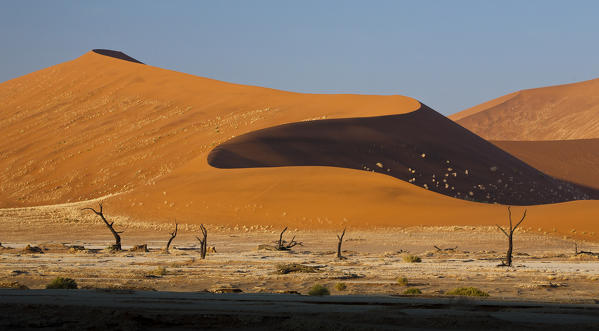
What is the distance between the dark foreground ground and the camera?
10125mm

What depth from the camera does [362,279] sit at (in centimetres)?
2217

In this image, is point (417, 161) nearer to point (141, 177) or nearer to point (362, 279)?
point (141, 177)

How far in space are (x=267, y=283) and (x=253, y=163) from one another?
38181mm

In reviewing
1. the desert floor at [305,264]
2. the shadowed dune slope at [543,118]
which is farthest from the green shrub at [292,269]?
the shadowed dune slope at [543,118]

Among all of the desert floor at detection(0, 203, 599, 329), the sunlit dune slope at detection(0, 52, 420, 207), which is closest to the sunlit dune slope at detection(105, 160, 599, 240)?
the desert floor at detection(0, 203, 599, 329)

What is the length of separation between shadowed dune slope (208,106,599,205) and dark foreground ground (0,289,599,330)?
44799 mm

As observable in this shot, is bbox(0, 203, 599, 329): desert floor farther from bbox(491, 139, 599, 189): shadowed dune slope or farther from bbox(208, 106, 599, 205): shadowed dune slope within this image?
bbox(491, 139, 599, 189): shadowed dune slope

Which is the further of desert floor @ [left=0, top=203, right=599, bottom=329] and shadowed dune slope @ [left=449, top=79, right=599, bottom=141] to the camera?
shadowed dune slope @ [left=449, top=79, right=599, bottom=141]

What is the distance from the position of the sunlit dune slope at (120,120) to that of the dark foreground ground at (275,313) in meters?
47.9

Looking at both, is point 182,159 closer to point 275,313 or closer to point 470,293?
point 470,293

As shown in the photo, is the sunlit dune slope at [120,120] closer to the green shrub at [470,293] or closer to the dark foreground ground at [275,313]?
the green shrub at [470,293]

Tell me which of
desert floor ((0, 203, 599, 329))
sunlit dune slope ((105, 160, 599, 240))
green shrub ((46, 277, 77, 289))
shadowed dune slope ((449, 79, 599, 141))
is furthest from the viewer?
shadowed dune slope ((449, 79, 599, 141))

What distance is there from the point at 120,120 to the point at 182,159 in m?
21.9

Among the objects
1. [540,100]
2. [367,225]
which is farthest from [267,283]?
[540,100]
